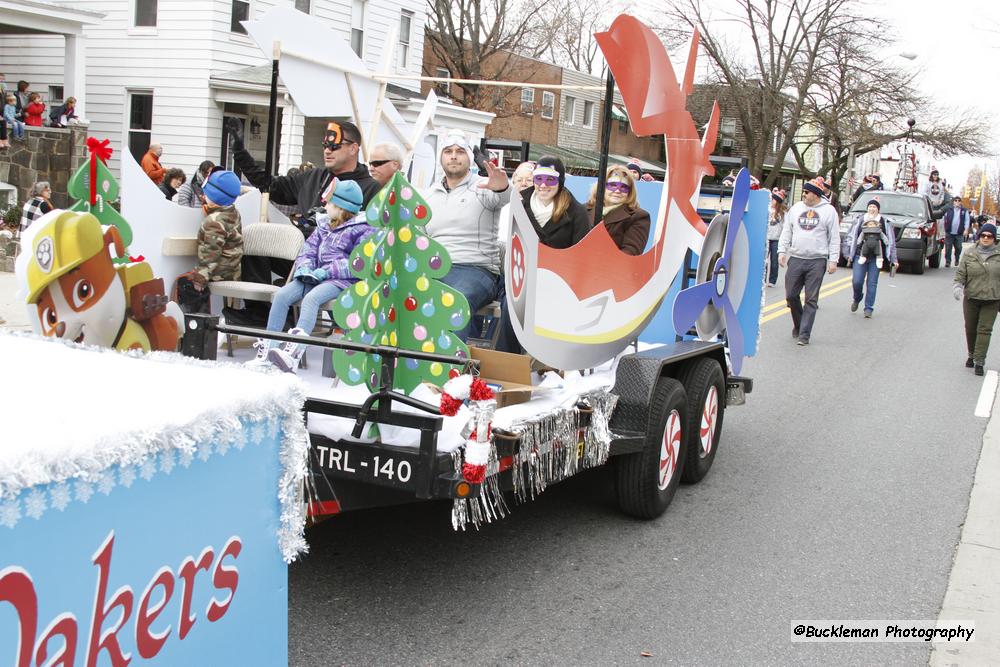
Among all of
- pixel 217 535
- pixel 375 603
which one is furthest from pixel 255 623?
pixel 375 603

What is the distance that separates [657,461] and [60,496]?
12.3 ft

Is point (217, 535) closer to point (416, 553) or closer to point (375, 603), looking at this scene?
point (375, 603)

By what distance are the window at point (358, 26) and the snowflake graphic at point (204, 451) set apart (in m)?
22.7

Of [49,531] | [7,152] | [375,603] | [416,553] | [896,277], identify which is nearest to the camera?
[49,531]

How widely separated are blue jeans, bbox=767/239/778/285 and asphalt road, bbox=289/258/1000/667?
34.9ft

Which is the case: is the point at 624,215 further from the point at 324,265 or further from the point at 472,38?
the point at 472,38

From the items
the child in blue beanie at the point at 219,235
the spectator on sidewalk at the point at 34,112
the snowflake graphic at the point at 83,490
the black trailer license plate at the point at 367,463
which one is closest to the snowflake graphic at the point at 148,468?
the snowflake graphic at the point at 83,490

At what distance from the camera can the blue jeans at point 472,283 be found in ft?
18.0

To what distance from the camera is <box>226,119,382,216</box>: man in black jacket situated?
6.28 m

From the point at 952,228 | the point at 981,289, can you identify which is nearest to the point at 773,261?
the point at 981,289

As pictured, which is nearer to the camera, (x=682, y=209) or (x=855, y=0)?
(x=682, y=209)

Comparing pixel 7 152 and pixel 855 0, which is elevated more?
pixel 855 0

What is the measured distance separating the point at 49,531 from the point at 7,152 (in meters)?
17.9

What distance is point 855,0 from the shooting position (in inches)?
1463
